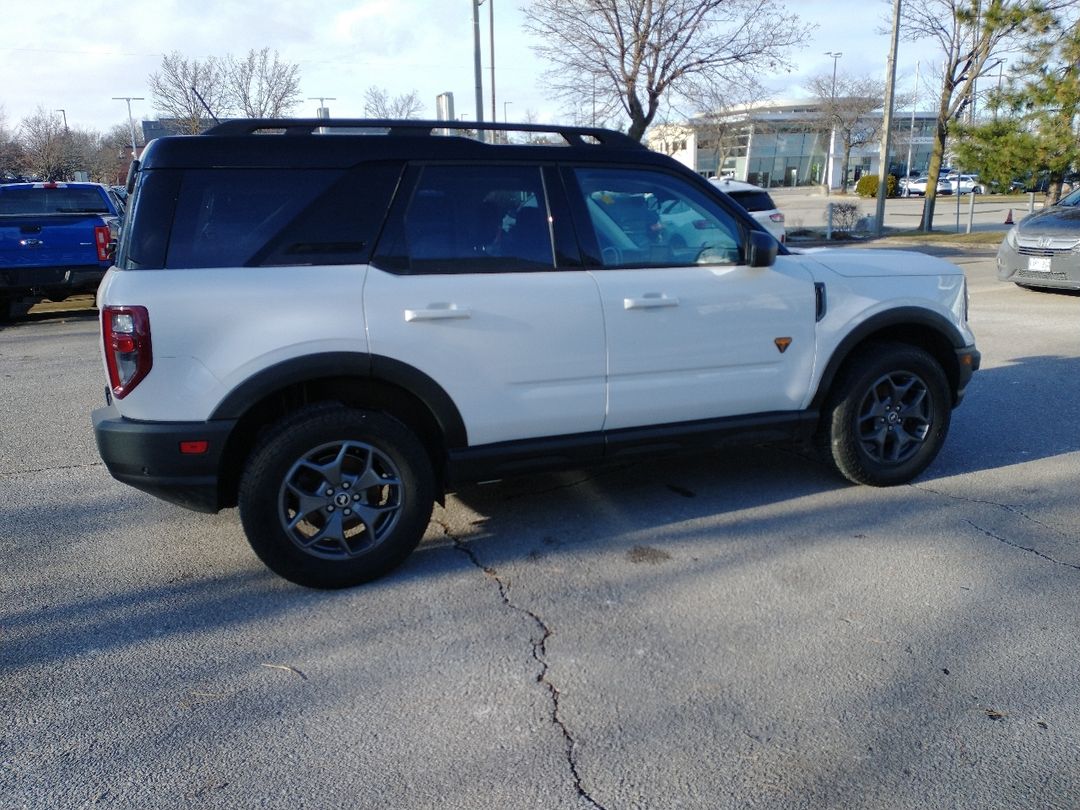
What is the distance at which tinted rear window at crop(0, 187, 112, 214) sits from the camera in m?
12.2

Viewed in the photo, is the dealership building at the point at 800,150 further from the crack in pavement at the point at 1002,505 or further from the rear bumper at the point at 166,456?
the rear bumper at the point at 166,456

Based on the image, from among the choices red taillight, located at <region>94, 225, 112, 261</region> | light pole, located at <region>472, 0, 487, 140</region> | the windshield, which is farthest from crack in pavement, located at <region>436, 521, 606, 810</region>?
light pole, located at <region>472, 0, 487, 140</region>

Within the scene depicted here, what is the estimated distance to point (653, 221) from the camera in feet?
14.8

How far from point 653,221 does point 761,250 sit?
21.6 inches

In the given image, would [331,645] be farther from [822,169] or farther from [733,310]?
[822,169]

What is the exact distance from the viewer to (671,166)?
4.53 metres

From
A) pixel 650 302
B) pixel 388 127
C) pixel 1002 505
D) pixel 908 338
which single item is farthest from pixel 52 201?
pixel 1002 505

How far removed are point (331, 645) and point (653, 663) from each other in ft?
4.04

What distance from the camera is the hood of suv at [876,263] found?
4.91 metres

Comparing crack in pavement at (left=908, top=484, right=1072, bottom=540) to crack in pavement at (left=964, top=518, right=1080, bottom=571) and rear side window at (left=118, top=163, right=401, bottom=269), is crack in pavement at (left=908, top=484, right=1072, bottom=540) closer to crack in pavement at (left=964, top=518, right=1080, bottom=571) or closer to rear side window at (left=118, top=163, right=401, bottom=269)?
crack in pavement at (left=964, top=518, right=1080, bottom=571)

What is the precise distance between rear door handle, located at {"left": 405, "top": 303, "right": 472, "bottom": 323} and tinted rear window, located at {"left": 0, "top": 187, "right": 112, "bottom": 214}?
1055cm

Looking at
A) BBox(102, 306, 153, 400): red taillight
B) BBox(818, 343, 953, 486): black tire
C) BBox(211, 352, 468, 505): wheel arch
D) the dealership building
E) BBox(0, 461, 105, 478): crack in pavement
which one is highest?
the dealership building

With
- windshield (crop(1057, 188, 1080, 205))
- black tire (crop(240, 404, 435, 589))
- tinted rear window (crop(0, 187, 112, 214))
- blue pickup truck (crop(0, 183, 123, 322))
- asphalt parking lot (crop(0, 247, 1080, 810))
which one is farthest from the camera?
windshield (crop(1057, 188, 1080, 205))

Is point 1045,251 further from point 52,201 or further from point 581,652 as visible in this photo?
point 52,201
